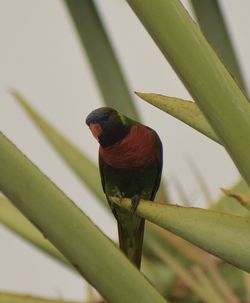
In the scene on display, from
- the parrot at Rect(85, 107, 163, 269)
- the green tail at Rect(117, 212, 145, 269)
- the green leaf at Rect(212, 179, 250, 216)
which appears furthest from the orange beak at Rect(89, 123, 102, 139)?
the green leaf at Rect(212, 179, 250, 216)

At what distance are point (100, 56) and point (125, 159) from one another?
40 centimetres

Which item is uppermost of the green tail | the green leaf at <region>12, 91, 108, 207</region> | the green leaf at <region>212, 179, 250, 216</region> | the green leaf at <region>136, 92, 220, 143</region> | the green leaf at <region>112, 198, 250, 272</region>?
the green leaf at <region>136, 92, 220, 143</region>

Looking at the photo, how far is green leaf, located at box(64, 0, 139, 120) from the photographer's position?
5.41 feet

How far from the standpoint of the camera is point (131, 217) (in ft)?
4.00

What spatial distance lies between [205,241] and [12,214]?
2.76 feet

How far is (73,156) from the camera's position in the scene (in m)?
1.59

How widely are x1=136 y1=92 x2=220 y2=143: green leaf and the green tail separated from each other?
0.35m

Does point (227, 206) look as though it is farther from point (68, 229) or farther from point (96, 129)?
point (68, 229)

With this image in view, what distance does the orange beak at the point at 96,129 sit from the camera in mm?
1240

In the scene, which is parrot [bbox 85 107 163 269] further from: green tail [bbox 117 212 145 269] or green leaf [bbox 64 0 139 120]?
green leaf [bbox 64 0 139 120]

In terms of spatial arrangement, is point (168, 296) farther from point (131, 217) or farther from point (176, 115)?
point (176, 115)

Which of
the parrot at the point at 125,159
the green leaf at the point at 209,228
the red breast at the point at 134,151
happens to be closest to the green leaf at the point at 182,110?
the green leaf at the point at 209,228

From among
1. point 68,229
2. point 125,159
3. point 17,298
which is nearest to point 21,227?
point 125,159

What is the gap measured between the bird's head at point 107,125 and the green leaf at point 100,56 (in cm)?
34
